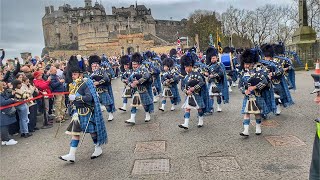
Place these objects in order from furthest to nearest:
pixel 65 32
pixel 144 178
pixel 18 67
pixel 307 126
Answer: pixel 65 32, pixel 18 67, pixel 307 126, pixel 144 178

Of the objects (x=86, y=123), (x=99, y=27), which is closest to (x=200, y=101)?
(x=86, y=123)

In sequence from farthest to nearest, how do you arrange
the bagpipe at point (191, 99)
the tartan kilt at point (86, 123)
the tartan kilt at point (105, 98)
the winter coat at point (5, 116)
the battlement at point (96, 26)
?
the battlement at point (96, 26), the tartan kilt at point (105, 98), the bagpipe at point (191, 99), the winter coat at point (5, 116), the tartan kilt at point (86, 123)

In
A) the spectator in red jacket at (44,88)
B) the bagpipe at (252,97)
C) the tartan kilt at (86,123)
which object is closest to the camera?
the tartan kilt at (86,123)

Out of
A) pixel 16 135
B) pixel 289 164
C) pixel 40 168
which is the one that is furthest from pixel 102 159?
pixel 16 135

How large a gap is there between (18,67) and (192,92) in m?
5.04

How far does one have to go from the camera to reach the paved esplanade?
595 cm

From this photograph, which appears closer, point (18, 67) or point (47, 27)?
point (18, 67)

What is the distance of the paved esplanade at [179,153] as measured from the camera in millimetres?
5945

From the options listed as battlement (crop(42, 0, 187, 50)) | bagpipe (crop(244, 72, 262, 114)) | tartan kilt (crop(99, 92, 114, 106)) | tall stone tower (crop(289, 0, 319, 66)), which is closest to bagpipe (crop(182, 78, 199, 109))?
bagpipe (crop(244, 72, 262, 114))

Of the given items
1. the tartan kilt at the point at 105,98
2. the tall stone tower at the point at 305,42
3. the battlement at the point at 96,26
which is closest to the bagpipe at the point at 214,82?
the tartan kilt at the point at 105,98

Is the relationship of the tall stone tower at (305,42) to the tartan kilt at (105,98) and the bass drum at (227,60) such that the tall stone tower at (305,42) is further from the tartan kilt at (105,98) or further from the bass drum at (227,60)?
the tartan kilt at (105,98)

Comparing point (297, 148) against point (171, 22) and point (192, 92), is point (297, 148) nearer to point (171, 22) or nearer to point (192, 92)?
point (192, 92)

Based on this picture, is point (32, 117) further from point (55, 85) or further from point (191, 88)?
point (191, 88)

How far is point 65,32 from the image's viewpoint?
356ft
